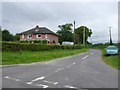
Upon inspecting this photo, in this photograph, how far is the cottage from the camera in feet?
266

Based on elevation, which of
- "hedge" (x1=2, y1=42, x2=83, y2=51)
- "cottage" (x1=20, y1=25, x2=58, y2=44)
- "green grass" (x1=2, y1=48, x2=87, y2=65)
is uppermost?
"cottage" (x1=20, y1=25, x2=58, y2=44)

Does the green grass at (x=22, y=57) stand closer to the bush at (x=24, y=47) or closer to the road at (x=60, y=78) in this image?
the bush at (x=24, y=47)

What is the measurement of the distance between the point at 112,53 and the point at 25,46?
48.0ft

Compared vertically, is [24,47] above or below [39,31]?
below

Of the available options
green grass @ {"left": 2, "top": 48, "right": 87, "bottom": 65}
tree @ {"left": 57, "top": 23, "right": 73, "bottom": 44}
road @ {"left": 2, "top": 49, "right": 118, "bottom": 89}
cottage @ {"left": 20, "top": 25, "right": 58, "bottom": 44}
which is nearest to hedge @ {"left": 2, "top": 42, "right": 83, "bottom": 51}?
green grass @ {"left": 2, "top": 48, "right": 87, "bottom": 65}

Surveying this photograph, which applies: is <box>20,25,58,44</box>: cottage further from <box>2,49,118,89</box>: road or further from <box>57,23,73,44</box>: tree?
<box>2,49,118,89</box>: road

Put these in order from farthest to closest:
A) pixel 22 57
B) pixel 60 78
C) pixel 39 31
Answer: pixel 39 31, pixel 22 57, pixel 60 78

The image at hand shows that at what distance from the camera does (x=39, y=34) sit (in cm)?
8206

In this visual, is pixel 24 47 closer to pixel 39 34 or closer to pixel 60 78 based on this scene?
→ pixel 60 78

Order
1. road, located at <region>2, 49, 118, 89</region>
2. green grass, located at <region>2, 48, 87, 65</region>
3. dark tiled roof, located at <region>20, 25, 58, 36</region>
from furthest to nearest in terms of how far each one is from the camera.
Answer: dark tiled roof, located at <region>20, 25, 58, 36</region>
green grass, located at <region>2, 48, 87, 65</region>
road, located at <region>2, 49, 118, 89</region>

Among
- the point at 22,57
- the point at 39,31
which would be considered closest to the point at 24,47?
the point at 22,57

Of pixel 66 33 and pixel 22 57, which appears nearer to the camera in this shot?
pixel 22 57

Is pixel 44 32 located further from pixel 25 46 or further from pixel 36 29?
pixel 25 46

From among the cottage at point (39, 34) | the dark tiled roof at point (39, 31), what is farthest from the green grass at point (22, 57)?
the dark tiled roof at point (39, 31)
